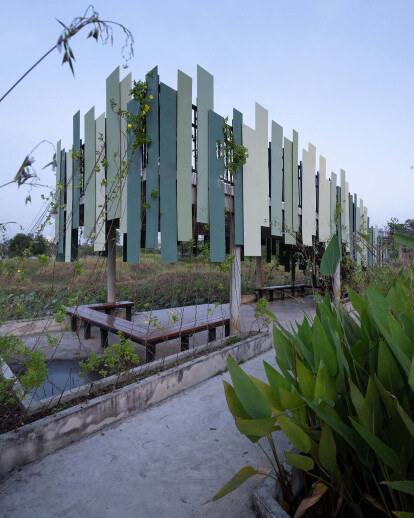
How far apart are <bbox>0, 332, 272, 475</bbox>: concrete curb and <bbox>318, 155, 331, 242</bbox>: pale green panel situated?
4.32 metres

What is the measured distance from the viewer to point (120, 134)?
3695 mm

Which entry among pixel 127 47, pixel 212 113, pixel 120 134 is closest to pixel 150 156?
pixel 120 134

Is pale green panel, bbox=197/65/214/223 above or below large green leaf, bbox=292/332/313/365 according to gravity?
above

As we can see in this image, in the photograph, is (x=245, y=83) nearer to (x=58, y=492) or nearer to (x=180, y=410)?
(x=180, y=410)

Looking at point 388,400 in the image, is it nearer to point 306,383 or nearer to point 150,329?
point 306,383

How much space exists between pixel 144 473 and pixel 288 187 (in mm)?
4664

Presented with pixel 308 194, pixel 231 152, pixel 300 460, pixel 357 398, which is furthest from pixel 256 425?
pixel 308 194

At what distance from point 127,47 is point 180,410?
98.8 inches

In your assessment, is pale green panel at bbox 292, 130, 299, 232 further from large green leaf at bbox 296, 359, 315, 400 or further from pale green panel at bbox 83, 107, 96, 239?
large green leaf at bbox 296, 359, 315, 400

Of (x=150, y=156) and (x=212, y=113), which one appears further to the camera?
(x=212, y=113)

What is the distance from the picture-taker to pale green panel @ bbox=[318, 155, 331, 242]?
6.48 metres

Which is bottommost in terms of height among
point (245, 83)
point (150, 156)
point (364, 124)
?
point (150, 156)

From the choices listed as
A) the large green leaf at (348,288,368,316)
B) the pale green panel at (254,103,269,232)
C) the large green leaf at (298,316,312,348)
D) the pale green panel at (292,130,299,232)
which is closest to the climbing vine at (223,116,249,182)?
the pale green panel at (254,103,269,232)

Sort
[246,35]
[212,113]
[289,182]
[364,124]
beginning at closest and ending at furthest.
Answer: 1. [212,113]
2. [246,35]
3. [289,182]
4. [364,124]
